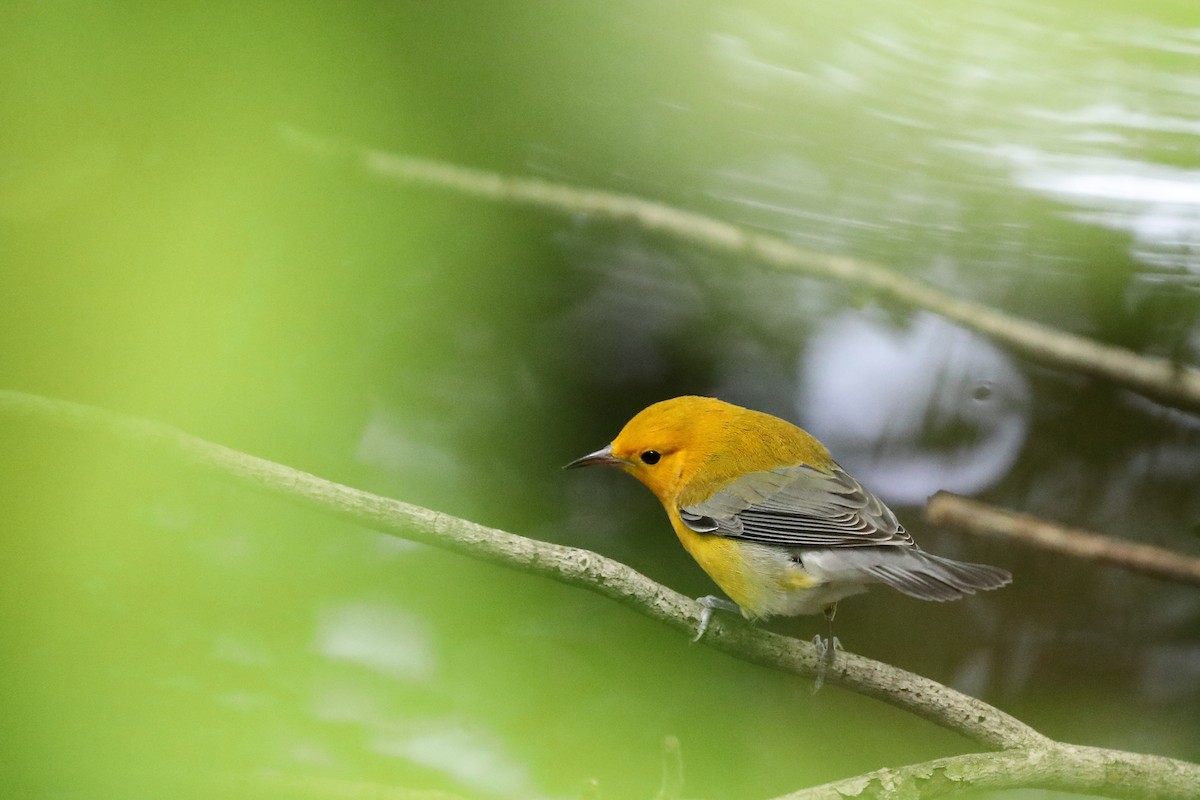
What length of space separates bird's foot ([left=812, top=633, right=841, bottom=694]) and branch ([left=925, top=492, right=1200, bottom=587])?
0.16 meters

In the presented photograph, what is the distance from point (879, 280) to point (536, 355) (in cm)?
41

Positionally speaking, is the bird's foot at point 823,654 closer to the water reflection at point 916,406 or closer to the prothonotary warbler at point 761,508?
the prothonotary warbler at point 761,508

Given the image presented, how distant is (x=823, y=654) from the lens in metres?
0.79

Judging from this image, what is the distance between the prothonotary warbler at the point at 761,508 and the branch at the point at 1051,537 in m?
0.05

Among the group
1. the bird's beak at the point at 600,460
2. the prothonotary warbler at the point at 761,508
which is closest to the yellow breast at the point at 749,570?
the prothonotary warbler at the point at 761,508

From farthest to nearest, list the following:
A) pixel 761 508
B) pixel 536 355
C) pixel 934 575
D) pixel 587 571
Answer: pixel 761 508
pixel 536 355
pixel 934 575
pixel 587 571

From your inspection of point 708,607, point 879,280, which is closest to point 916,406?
point 879,280

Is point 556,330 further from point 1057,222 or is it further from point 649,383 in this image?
point 1057,222

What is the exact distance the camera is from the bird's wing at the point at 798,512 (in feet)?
3.22

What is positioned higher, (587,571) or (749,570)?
(749,570)

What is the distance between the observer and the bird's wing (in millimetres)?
980

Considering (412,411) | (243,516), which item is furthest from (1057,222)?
(243,516)

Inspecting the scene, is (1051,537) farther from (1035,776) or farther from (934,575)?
(1035,776)

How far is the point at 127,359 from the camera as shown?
1.45ft
